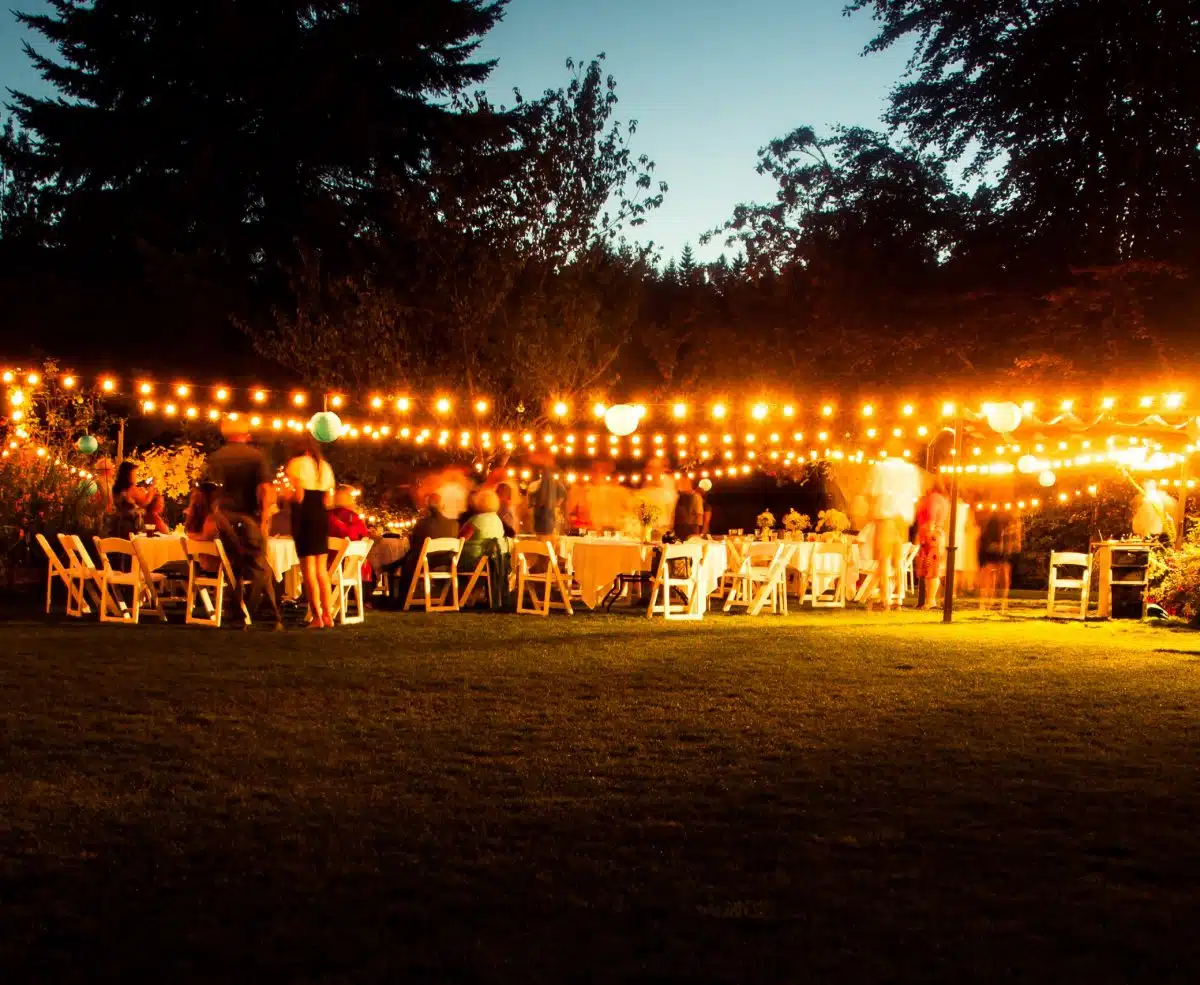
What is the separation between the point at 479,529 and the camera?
11.6 metres

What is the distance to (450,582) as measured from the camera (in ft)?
39.7

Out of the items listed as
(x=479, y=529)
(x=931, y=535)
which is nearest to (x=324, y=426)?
(x=479, y=529)

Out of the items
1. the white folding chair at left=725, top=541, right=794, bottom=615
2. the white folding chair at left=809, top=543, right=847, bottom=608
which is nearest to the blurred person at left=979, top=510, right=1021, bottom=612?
the white folding chair at left=809, top=543, right=847, bottom=608

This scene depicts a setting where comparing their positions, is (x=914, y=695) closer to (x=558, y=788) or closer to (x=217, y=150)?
(x=558, y=788)

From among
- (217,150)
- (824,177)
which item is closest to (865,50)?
(824,177)

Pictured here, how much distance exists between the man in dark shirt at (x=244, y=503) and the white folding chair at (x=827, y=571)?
5.67 m

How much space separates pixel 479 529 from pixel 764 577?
9.03 ft

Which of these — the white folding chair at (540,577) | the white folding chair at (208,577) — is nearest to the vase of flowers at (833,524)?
the white folding chair at (540,577)

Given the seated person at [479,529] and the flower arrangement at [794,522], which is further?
the flower arrangement at [794,522]

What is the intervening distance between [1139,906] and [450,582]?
9323 mm

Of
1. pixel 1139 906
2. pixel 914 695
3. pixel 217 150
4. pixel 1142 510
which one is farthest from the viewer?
pixel 217 150

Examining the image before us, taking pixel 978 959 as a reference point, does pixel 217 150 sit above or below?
above

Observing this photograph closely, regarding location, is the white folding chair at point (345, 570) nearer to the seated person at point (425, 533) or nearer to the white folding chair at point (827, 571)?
the seated person at point (425, 533)

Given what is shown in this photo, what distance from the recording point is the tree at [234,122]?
2077cm
